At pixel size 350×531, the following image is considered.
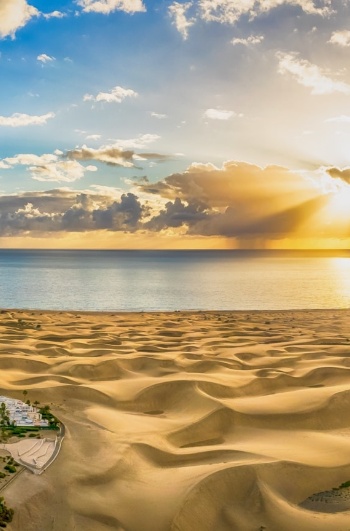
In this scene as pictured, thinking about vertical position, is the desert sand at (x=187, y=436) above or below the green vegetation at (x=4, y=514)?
below

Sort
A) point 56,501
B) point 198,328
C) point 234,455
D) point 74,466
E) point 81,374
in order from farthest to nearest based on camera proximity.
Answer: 1. point 198,328
2. point 81,374
3. point 234,455
4. point 74,466
5. point 56,501

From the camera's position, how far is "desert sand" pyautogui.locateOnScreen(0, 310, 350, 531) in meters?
8.37

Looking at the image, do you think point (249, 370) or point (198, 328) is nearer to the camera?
point (249, 370)

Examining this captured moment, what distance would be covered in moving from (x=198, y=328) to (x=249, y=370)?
12893mm

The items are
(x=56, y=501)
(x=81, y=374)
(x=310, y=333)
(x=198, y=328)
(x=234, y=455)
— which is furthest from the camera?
(x=198, y=328)

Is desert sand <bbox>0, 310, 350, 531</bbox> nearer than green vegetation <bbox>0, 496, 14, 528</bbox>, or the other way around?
green vegetation <bbox>0, 496, 14, 528</bbox>

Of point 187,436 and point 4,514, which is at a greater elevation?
point 4,514

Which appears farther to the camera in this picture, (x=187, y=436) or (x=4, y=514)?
(x=187, y=436)

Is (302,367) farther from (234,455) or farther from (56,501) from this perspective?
(56,501)

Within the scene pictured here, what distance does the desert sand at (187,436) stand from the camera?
837cm

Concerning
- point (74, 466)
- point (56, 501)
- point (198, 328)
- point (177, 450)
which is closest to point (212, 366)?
point (177, 450)

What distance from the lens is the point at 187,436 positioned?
39.0 feet

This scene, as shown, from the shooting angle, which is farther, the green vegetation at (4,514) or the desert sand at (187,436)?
the desert sand at (187,436)

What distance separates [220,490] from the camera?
29.3 feet
